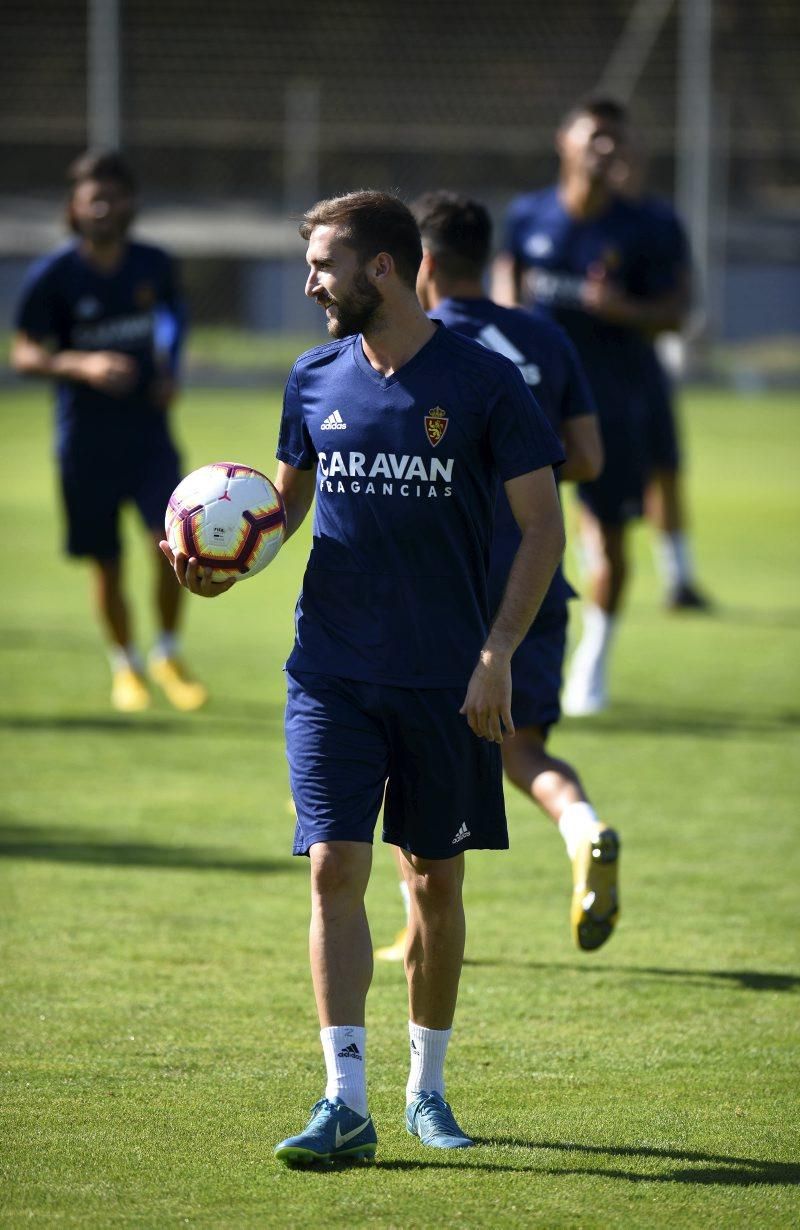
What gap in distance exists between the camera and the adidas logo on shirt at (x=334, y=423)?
404 cm

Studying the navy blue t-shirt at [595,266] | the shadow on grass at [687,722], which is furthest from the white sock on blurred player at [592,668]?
the navy blue t-shirt at [595,266]

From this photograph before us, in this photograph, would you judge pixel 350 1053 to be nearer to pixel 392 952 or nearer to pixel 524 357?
pixel 392 952

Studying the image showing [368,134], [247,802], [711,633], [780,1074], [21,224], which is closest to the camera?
[780,1074]

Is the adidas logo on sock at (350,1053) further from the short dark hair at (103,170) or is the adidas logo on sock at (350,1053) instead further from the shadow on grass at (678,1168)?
the short dark hair at (103,170)

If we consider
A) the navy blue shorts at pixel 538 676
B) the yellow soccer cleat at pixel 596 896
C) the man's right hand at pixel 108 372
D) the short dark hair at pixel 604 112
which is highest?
the short dark hair at pixel 604 112

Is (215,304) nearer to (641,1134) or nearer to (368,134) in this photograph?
(368,134)

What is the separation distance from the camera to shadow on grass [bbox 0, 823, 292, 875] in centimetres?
655

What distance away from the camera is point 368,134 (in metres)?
24.5

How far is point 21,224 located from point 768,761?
17043mm

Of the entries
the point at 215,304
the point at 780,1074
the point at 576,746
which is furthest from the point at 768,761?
the point at 215,304

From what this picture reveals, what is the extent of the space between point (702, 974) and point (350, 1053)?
1787 mm

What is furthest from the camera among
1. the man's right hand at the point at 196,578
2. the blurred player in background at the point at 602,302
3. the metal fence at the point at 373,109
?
the metal fence at the point at 373,109

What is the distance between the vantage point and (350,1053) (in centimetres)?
391

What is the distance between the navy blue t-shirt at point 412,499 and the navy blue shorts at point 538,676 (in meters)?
1.37
